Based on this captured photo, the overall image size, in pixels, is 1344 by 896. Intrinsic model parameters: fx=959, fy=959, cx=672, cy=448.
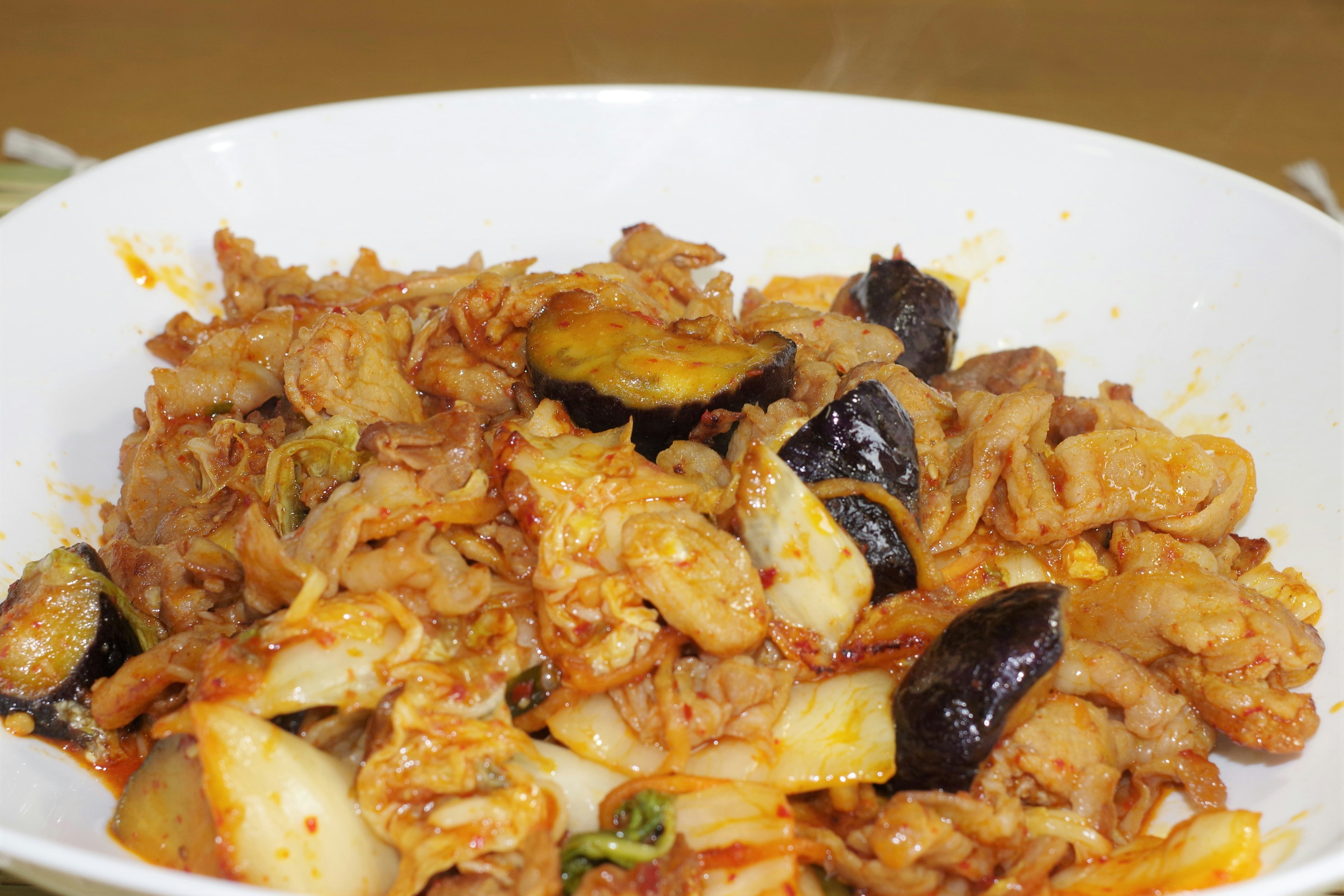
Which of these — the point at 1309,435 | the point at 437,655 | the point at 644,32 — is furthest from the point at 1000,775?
the point at 644,32

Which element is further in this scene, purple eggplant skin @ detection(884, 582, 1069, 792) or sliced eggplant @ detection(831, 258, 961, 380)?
sliced eggplant @ detection(831, 258, 961, 380)

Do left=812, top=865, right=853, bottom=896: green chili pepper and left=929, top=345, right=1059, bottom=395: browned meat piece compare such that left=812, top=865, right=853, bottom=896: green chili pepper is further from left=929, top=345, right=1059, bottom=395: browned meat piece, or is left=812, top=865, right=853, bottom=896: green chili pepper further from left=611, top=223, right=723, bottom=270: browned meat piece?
left=611, top=223, right=723, bottom=270: browned meat piece

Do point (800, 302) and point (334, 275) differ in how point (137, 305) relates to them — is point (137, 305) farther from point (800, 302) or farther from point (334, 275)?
point (800, 302)

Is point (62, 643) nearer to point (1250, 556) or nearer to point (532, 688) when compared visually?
point (532, 688)

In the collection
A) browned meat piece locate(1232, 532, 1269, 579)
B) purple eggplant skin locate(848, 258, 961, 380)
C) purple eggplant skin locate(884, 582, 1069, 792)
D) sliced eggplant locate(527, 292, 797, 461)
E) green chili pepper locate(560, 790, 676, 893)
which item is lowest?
green chili pepper locate(560, 790, 676, 893)

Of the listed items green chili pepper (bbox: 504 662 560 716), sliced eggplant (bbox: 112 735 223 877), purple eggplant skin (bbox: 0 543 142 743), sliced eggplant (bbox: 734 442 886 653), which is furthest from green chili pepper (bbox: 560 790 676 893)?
purple eggplant skin (bbox: 0 543 142 743)

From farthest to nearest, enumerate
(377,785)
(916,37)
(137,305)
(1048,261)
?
(916,37) → (1048,261) → (137,305) → (377,785)

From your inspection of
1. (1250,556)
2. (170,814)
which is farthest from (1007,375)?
(170,814)

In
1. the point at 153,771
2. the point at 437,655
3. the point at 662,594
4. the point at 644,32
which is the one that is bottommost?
the point at 153,771
